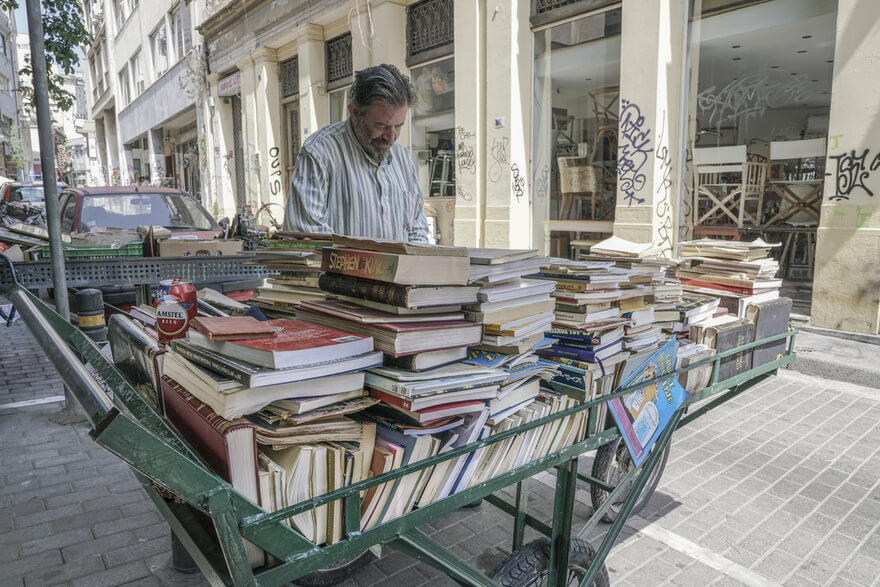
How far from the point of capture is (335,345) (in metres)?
1.33

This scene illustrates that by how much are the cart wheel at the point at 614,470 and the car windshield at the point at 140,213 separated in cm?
550

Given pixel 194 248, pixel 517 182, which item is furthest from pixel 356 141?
pixel 517 182

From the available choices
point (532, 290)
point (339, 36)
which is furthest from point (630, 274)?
point (339, 36)

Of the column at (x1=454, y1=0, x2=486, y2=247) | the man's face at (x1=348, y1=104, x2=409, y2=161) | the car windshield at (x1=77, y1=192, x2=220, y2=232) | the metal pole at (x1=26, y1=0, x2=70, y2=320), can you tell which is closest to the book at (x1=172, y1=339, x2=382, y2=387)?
the man's face at (x1=348, y1=104, x2=409, y2=161)

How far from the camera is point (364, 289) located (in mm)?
1536

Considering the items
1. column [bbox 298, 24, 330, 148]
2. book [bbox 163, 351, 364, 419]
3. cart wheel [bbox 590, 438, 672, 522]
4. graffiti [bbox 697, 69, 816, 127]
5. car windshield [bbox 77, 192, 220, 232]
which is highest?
column [bbox 298, 24, 330, 148]

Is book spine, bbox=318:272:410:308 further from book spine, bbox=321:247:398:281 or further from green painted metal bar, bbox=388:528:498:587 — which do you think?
green painted metal bar, bbox=388:528:498:587

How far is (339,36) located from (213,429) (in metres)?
12.8

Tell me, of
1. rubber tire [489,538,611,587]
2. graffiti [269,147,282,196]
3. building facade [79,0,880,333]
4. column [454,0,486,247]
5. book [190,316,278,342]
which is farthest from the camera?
graffiti [269,147,282,196]

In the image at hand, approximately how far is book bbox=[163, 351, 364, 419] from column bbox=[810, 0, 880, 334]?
6013 mm

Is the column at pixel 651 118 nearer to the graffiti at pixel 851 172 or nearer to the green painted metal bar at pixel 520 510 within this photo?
the graffiti at pixel 851 172

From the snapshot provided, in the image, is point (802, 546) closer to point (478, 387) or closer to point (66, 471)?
point (478, 387)

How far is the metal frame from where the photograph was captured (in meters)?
1.01

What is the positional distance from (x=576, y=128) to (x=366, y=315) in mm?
7972
